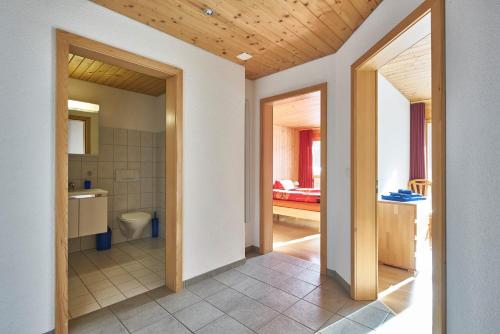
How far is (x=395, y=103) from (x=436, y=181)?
10.5ft

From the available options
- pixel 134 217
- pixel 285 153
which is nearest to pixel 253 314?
pixel 134 217

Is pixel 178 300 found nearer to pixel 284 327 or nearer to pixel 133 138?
pixel 284 327

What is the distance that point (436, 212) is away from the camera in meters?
1.27

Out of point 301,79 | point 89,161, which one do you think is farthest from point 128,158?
point 301,79

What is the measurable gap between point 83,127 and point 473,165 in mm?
4064

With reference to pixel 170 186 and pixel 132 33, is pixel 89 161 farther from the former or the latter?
pixel 132 33

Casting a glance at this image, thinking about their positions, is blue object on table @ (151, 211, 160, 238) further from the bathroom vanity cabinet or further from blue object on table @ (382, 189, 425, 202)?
blue object on table @ (382, 189, 425, 202)

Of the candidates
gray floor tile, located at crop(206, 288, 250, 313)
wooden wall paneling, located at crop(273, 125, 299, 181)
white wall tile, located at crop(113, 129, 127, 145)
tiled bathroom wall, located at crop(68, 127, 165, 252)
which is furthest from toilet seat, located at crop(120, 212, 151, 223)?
wooden wall paneling, located at crop(273, 125, 299, 181)

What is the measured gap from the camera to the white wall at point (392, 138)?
11.3 ft

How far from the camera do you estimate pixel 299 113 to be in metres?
5.50

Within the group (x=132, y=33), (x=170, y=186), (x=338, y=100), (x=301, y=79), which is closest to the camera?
(x=132, y=33)

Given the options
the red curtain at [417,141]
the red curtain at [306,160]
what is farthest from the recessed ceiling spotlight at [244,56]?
the red curtain at [306,160]

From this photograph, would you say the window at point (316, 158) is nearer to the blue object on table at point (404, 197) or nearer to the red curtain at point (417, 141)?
the red curtain at point (417, 141)

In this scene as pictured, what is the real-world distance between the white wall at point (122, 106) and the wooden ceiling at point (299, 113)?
2125 millimetres
